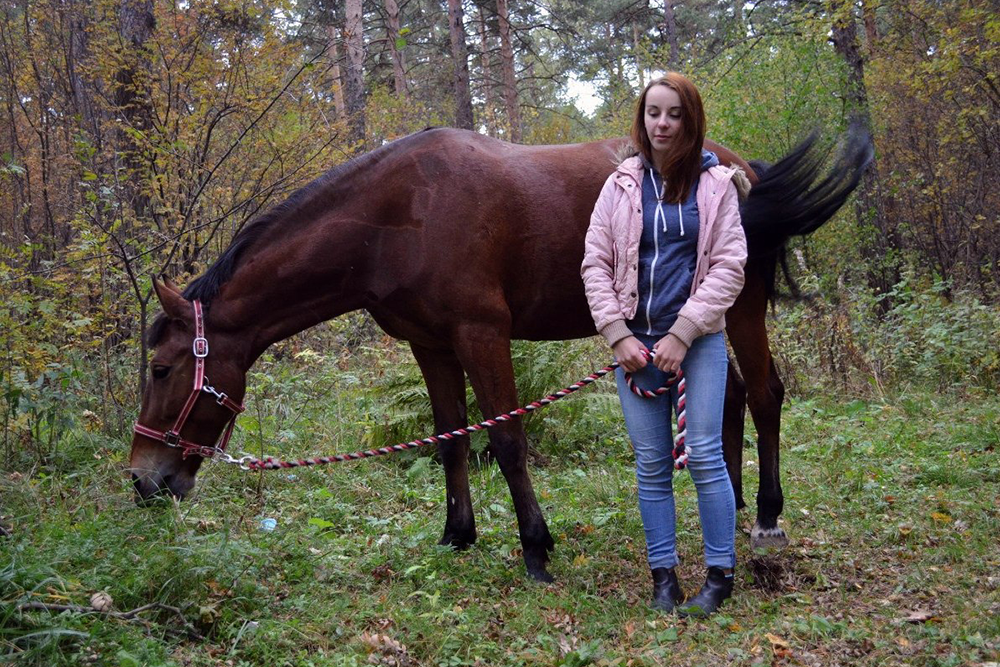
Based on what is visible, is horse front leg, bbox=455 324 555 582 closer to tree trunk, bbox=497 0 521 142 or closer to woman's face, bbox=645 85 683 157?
woman's face, bbox=645 85 683 157

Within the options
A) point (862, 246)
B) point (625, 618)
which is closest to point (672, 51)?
point (862, 246)

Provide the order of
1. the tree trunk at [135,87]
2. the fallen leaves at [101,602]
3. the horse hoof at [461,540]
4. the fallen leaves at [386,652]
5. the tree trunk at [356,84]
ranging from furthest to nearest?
the tree trunk at [356,84], the tree trunk at [135,87], the horse hoof at [461,540], the fallen leaves at [386,652], the fallen leaves at [101,602]

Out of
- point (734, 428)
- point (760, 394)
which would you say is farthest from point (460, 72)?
point (760, 394)

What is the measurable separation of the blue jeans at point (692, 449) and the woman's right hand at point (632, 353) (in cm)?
11

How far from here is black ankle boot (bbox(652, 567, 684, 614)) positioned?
11.6 feet

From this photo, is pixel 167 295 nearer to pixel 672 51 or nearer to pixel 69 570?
pixel 69 570

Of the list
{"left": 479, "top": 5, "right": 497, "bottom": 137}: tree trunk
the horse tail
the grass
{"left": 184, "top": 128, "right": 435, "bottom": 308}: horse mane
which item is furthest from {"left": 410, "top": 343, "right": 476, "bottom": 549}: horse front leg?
{"left": 479, "top": 5, "right": 497, "bottom": 137}: tree trunk

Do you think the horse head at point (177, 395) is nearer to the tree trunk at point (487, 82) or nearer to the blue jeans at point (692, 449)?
the blue jeans at point (692, 449)

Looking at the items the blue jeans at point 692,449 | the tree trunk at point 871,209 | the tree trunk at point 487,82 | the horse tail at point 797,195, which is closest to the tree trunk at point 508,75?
the tree trunk at point 487,82

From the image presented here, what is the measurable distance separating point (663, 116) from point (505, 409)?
1596 millimetres

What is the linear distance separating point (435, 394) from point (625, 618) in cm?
167

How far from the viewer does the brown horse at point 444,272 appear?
4.01 metres

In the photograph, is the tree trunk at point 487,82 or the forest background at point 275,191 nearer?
the forest background at point 275,191

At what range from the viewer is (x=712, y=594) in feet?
11.5
